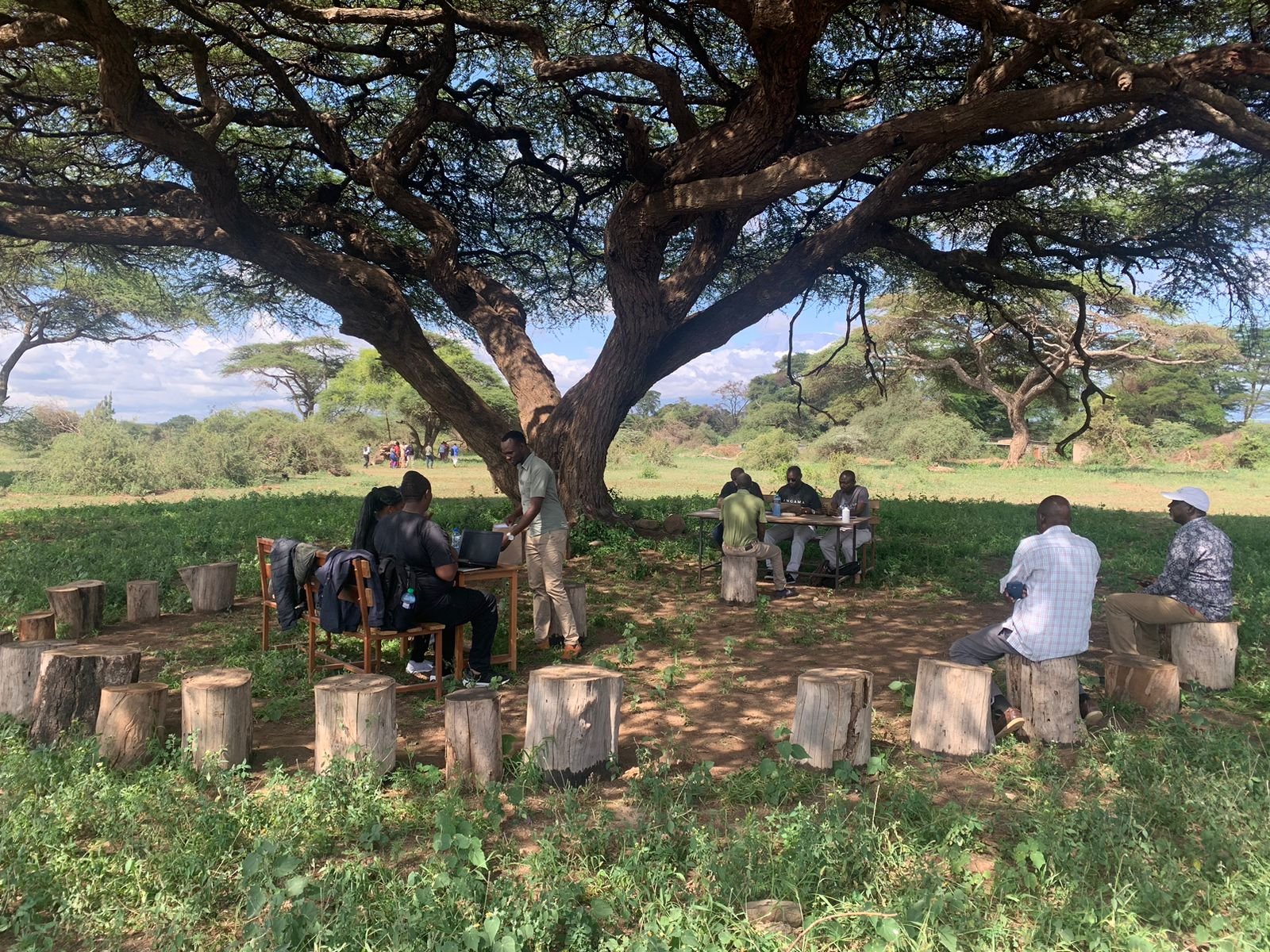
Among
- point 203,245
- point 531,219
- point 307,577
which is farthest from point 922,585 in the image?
point 203,245

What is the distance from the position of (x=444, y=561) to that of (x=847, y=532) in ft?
16.9

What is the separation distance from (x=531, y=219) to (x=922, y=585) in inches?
320

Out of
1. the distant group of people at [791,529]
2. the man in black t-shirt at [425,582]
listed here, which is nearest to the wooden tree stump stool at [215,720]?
the man in black t-shirt at [425,582]

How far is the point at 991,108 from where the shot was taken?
7.20 metres

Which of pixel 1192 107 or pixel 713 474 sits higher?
pixel 1192 107

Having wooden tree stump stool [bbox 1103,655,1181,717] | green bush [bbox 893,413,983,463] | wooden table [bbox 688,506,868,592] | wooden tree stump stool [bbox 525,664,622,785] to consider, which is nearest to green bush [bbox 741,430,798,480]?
green bush [bbox 893,413,983,463]

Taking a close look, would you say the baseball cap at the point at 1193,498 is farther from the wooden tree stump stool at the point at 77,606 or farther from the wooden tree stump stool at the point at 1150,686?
the wooden tree stump stool at the point at 77,606

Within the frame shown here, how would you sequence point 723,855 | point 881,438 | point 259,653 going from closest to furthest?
1. point 723,855
2. point 259,653
3. point 881,438

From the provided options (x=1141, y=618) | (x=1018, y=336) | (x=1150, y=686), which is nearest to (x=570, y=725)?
(x=1150, y=686)

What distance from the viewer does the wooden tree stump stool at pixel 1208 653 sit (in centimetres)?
543

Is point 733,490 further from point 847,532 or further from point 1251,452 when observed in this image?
point 1251,452

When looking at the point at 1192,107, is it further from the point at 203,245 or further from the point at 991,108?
the point at 203,245

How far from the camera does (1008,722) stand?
15.4 feet

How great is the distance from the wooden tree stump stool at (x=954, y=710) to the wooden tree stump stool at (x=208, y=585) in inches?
241
